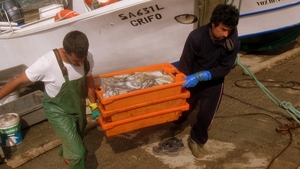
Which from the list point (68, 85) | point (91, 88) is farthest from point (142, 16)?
point (68, 85)

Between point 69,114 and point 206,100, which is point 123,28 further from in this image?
point 69,114

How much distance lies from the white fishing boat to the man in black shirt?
1.35 m

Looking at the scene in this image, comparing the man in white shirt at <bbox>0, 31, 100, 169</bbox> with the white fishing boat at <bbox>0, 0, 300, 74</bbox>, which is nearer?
the man in white shirt at <bbox>0, 31, 100, 169</bbox>

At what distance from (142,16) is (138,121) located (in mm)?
1992

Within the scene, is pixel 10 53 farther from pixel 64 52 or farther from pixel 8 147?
pixel 64 52

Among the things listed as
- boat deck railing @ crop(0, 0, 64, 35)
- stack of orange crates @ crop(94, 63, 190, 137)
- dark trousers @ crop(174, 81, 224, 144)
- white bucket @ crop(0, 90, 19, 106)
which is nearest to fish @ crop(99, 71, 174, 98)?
stack of orange crates @ crop(94, 63, 190, 137)

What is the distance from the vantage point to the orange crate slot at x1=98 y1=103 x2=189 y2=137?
10.3ft

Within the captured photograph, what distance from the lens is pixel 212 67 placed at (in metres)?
3.53

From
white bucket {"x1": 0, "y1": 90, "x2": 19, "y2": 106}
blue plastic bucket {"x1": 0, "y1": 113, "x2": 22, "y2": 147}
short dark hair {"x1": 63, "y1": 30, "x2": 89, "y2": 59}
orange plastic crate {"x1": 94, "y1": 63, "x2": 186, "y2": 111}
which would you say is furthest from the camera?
white bucket {"x1": 0, "y1": 90, "x2": 19, "y2": 106}

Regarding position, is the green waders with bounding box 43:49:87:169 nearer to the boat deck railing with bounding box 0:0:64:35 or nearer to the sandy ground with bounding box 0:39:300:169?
the sandy ground with bounding box 0:39:300:169

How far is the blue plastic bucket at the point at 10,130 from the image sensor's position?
4082 mm

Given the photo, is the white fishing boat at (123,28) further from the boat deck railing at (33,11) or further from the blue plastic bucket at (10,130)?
the blue plastic bucket at (10,130)

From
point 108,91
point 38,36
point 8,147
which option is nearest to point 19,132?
point 8,147

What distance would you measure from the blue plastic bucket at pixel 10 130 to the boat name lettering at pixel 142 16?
6.81 feet
